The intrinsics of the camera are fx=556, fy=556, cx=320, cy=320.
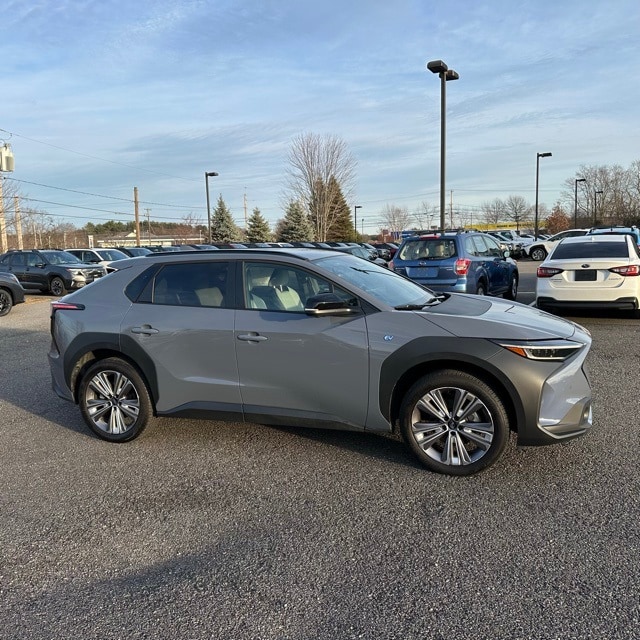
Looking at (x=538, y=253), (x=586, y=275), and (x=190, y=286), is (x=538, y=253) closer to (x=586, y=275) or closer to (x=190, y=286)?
(x=586, y=275)

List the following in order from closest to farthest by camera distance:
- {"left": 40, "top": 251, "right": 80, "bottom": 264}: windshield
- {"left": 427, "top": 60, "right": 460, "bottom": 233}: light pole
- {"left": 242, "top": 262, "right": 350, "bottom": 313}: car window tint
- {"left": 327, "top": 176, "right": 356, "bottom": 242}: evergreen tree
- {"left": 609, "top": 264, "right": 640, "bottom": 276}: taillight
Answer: {"left": 242, "top": 262, "right": 350, "bottom": 313}: car window tint → {"left": 609, "top": 264, "right": 640, "bottom": 276}: taillight → {"left": 427, "top": 60, "right": 460, "bottom": 233}: light pole → {"left": 40, "top": 251, "right": 80, "bottom": 264}: windshield → {"left": 327, "top": 176, "right": 356, "bottom": 242}: evergreen tree

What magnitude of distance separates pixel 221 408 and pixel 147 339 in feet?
2.78

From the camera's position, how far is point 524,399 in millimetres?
3611

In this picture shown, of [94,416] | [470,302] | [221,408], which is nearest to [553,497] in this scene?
[470,302]

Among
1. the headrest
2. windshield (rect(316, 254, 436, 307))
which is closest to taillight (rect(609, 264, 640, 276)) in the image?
windshield (rect(316, 254, 436, 307))

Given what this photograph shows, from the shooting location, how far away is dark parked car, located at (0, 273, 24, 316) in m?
14.0

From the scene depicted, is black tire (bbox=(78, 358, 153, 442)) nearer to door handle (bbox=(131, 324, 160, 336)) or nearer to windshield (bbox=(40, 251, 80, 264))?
door handle (bbox=(131, 324, 160, 336))

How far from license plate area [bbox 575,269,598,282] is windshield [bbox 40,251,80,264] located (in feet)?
54.9

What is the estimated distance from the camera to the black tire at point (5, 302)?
45.9 ft

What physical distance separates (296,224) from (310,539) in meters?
51.4

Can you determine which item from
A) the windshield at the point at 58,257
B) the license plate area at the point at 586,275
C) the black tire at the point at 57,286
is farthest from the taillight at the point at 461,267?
the windshield at the point at 58,257

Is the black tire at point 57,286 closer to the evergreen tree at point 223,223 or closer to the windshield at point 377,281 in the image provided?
the windshield at point 377,281

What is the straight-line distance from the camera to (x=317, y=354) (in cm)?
402

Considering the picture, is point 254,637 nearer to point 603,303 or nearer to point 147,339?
point 147,339
